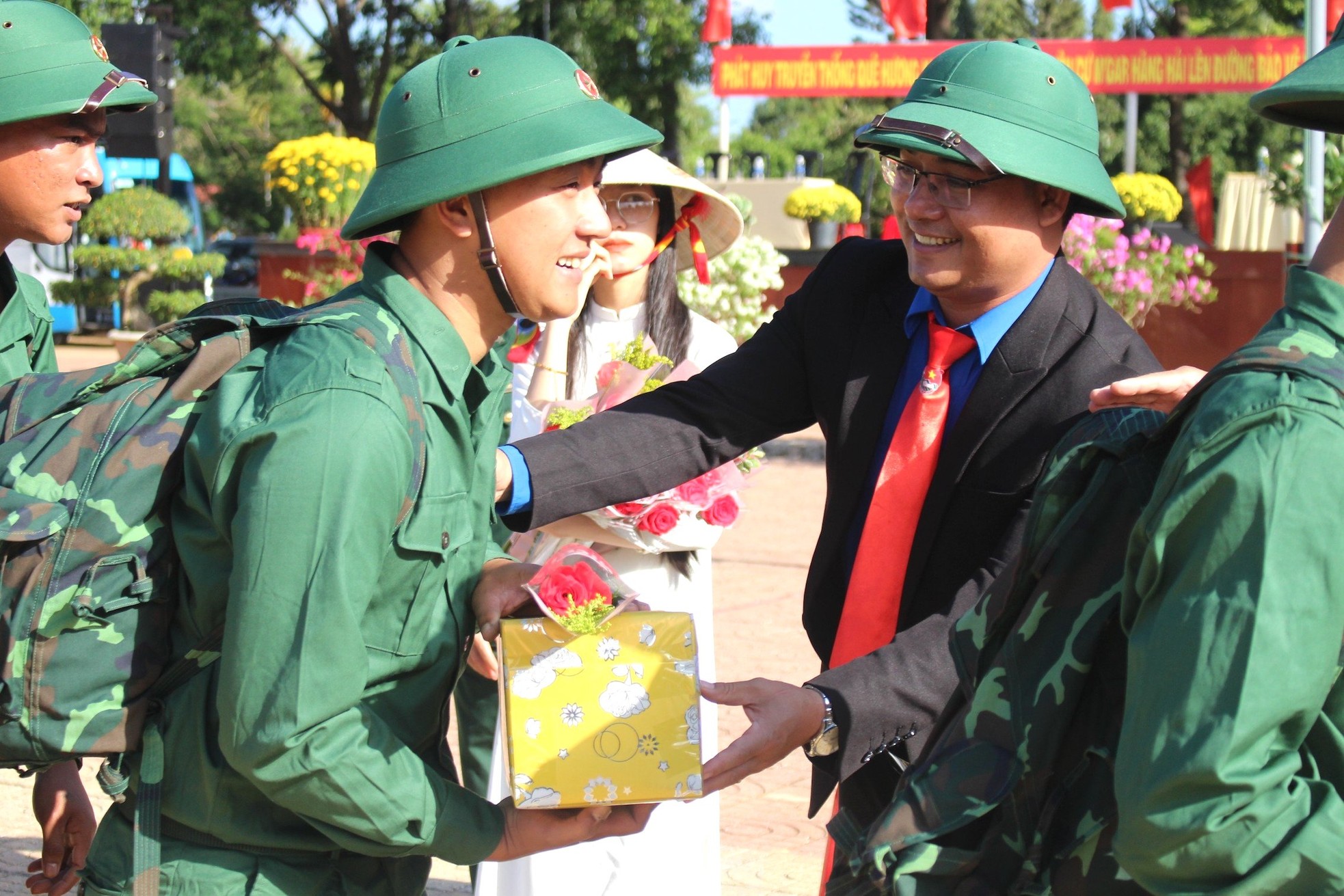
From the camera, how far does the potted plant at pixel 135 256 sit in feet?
61.5

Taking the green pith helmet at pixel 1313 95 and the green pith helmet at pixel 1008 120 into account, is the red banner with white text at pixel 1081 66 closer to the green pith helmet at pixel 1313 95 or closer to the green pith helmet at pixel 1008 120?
the green pith helmet at pixel 1008 120

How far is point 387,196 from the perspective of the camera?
87.9 inches

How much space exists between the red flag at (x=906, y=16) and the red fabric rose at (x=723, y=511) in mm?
18914

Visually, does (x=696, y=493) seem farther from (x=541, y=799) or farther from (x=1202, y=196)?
(x=1202, y=196)

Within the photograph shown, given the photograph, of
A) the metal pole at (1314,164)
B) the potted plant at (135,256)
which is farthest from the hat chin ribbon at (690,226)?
the potted plant at (135,256)

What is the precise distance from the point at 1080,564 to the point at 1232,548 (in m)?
0.34

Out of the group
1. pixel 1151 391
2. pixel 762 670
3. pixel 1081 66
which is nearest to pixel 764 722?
pixel 1151 391

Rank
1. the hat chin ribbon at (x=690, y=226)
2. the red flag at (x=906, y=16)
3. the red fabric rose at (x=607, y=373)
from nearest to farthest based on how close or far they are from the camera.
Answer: the red fabric rose at (x=607, y=373) → the hat chin ribbon at (x=690, y=226) → the red flag at (x=906, y=16)

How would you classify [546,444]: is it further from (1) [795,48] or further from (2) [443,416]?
(1) [795,48]

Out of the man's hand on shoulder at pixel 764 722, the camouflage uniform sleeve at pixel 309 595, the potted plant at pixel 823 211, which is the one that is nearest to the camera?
the camouflage uniform sleeve at pixel 309 595

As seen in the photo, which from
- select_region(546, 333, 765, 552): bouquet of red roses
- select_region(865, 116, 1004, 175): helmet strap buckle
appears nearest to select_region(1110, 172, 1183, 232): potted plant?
select_region(546, 333, 765, 552): bouquet of red roses

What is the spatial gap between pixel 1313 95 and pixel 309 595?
144cm

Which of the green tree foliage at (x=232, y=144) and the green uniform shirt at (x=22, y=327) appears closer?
the green uniform shirt at (x=22, y=327)

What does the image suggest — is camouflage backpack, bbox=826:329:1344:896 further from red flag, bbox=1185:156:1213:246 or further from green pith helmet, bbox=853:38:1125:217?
red flag, bbox=1185:156:1213:246
